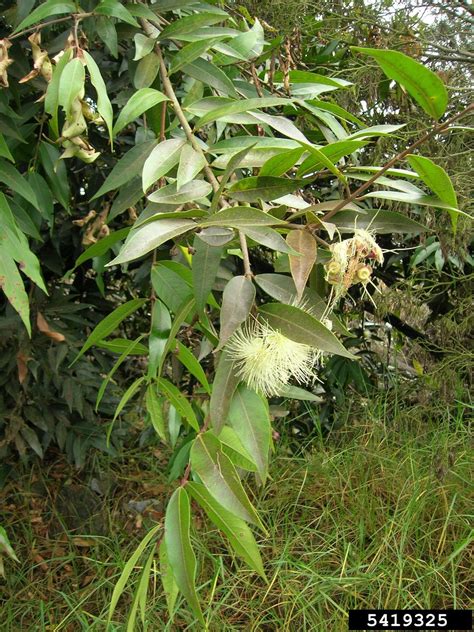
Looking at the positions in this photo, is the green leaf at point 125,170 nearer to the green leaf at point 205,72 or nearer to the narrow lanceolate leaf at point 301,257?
the green leaf at point 205,72

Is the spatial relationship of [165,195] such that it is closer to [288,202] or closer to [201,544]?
[288,202]

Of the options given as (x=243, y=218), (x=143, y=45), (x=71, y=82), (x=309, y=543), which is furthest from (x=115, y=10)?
(x=309, y=543)

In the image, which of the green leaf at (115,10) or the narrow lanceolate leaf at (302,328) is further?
the green leaf at (115,10)

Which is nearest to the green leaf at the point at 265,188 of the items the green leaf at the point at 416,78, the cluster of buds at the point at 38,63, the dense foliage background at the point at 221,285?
the dense foliage background at the point at 221,285

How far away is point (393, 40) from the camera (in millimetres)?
1518

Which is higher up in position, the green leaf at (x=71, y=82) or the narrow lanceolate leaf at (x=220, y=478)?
the green leaf at (x=71, y=82)

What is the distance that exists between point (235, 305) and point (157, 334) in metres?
0.27

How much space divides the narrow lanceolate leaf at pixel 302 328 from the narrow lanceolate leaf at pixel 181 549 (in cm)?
19

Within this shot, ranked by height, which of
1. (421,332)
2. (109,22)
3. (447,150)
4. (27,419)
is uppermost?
(109,22)

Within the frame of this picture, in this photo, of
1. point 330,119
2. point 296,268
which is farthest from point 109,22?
point 296,268

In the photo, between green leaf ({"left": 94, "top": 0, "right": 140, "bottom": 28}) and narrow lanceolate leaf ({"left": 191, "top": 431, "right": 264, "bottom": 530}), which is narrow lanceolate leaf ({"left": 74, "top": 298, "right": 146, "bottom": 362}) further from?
green leaf ({"left": 94, "top": 0, "right": 140, "bottom": 28})

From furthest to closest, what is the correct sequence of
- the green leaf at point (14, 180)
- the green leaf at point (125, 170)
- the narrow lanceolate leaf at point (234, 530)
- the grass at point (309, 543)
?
1. the grass at point (309, 543)
2. the green leaf at point (14, 180)
3. the green leaf at point (125, 170)
4. the narrow lanceolate leaf at point (234, 530)

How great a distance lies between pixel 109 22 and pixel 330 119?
29 cm

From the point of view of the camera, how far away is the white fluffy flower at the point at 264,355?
512 millimetres
